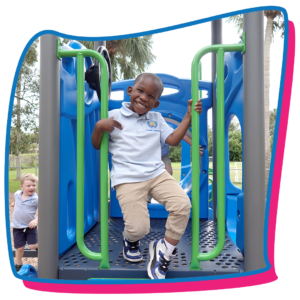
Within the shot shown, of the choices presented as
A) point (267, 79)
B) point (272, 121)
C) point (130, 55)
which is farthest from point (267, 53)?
point (130, 55)

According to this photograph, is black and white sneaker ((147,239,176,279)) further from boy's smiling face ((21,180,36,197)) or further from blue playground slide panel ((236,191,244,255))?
boy's smiling face ((21,180,36,197))

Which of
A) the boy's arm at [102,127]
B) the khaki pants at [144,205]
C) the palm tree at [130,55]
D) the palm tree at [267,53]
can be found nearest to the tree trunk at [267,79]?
the palm tree at [267,53]

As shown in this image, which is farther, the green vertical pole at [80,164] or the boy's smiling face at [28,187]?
the boy's smiling face at [28,187]

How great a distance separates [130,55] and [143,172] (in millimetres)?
7367

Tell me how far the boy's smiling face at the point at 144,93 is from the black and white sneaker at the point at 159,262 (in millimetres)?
729

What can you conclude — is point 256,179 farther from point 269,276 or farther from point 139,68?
point 139,68

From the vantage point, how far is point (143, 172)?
153 cm

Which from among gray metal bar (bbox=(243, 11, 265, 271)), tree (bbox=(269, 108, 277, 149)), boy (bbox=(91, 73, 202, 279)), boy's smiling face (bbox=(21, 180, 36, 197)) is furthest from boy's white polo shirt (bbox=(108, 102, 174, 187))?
boy's smiling face (bbox=(21, 180, 36, 197))

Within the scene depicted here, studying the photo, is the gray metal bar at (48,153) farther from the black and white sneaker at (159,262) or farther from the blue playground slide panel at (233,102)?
A: the blue playground slide panel at (233,102)

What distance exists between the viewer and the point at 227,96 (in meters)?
2.25

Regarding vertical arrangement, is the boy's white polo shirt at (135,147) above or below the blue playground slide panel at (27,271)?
above

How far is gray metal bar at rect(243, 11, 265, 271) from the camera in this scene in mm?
1396

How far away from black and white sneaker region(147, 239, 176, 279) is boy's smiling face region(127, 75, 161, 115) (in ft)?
2.39

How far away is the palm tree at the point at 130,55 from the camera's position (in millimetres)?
7938
